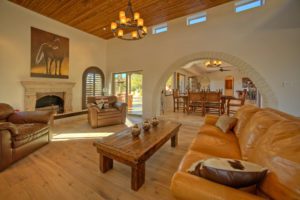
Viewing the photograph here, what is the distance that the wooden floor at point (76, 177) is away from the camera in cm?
170

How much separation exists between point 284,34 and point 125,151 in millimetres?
4843

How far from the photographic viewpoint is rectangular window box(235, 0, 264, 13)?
4000 millimetres

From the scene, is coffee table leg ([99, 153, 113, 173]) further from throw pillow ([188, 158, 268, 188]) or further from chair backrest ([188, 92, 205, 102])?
chair backrest ([188, 92, 205, 102])

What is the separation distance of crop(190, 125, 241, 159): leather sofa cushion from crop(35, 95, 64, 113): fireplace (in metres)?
Result: 4.84

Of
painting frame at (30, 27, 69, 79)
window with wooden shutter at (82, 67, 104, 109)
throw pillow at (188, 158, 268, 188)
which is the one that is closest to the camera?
throw pillow at (188, 158, 268, 188)

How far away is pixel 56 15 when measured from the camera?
4746 millimetres

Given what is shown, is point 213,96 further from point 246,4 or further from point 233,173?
point 233,173

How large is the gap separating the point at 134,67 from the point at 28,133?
442 centimetres

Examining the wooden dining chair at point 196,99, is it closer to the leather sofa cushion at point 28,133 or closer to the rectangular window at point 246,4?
the rectangular window at point 246,4

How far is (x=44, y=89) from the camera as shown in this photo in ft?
15.6

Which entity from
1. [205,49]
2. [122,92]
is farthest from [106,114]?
[205,49]

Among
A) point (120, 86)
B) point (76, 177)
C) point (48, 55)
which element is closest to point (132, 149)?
point (76, 177)

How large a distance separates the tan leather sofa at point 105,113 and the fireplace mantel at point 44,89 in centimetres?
128

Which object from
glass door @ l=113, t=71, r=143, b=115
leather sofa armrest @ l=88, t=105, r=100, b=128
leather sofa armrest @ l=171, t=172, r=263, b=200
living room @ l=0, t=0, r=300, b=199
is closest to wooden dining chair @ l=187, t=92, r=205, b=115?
living room @ l=0, t=0, r=300, b=199
